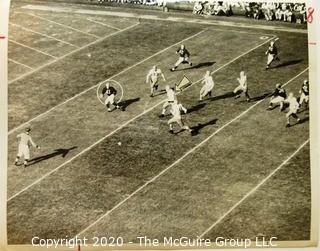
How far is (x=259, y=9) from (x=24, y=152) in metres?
1.32

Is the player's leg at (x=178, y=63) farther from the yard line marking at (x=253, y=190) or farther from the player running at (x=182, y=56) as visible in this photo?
the yard line marking at (x=253, y=190)

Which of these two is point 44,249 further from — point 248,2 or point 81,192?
point 248,2

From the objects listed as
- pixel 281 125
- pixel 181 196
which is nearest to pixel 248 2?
pixel 281 125

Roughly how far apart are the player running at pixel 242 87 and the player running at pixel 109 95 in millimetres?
601

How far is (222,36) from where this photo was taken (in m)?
2.46

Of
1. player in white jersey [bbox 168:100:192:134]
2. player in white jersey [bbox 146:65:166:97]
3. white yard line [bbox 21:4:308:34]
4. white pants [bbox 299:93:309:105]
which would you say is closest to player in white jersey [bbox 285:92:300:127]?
white pants [bbox 299:93:309:105]

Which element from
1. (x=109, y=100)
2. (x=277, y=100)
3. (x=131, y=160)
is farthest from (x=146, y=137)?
(x=277, y=100)

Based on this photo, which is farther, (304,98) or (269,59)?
(269,59)

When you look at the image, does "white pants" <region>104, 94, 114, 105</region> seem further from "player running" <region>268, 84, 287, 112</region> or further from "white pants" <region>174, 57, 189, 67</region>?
"player running" <region>268, 84, 287, 112</region>

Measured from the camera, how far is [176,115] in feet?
7.70

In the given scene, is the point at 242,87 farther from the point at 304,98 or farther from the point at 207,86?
the point at 304,98

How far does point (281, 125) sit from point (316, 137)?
0.17m

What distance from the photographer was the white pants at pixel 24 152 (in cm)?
→ 224

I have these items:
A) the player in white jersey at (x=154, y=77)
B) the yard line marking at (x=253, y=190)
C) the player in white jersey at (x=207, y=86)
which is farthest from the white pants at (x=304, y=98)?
the player in white jersey at (x=154, y=77)
